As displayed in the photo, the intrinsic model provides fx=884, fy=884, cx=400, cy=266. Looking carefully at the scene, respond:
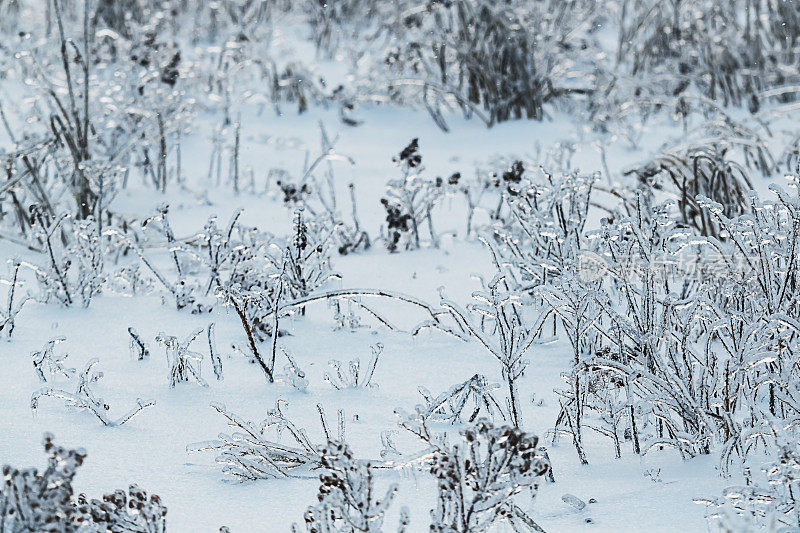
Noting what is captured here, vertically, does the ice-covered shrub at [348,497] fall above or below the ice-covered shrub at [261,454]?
above

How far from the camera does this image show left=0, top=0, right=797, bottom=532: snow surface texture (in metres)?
1.84

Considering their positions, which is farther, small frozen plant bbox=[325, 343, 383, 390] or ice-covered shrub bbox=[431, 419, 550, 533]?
small frozen plant bbox=[325, 343, 383, 390]

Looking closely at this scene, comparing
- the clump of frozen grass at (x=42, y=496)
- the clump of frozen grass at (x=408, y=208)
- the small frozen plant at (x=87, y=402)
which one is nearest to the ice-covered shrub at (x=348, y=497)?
the clump of frozen grass at (x=42, y=496)

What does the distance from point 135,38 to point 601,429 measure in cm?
551

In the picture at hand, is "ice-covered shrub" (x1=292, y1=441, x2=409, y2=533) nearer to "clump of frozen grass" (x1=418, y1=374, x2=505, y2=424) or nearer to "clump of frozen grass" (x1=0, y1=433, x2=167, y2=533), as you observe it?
"clump of frozen grass" (x1=0, y1=433, x2=167, y2=533)

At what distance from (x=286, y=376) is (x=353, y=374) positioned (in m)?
0.18

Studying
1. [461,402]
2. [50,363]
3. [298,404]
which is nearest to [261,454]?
[298,404]

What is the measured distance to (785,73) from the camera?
5914 mm

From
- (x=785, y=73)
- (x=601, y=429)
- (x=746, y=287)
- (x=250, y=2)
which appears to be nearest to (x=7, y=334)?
(x=601, y=429)

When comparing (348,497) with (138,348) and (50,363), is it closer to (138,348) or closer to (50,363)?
(50,363)

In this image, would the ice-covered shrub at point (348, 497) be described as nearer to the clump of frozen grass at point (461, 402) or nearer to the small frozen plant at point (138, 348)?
the clump of frozen grass at point (461, 402)

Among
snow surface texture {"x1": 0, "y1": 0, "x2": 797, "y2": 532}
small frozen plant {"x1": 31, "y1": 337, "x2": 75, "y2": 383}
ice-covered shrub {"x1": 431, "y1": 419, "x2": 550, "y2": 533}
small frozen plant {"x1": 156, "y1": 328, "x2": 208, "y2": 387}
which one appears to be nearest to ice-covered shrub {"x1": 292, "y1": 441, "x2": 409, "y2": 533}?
ice-covered shrub {"x1": 431, "y1": 419, "x2": 550, "y2": 533}

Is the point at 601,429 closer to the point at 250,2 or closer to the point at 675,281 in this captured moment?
the point at 675,281

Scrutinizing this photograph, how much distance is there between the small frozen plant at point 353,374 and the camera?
2.40 meters
